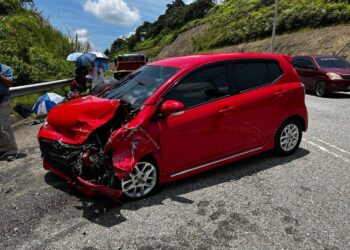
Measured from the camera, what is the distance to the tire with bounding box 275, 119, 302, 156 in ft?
19.5

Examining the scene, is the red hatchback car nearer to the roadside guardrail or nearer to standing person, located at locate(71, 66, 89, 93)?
the roadside guardrail

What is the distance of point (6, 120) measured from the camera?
640 cm

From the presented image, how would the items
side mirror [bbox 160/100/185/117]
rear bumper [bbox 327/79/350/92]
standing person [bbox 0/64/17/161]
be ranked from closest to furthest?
side mirror [bbox 160/100/185/117] < standing person [bbox 0/64/17/161] < rear bumper [bbox 327/79/350/92]

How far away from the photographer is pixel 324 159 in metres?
6.03

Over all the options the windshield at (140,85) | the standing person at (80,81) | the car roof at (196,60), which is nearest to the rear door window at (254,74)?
the car roof at (196,60)

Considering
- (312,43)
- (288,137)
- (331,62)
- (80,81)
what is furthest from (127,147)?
(312,43)

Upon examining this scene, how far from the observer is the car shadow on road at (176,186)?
13.8ft

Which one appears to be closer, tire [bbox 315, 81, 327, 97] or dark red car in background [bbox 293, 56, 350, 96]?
dark red car in background [bbox 293, 56, 350, 96]

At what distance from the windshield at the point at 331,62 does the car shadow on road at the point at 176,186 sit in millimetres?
9373

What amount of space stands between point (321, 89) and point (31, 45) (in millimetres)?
11697

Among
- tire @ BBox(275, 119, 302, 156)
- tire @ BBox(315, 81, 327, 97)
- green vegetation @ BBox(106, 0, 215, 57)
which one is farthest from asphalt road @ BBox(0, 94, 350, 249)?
green vegetation @ BBox(106, 0, 215, 57)

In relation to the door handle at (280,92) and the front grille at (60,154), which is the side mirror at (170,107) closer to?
the front grille at (60,154)

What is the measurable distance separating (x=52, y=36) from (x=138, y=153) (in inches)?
584

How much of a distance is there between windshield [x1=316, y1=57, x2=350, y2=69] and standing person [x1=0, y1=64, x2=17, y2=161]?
12.1 metres
